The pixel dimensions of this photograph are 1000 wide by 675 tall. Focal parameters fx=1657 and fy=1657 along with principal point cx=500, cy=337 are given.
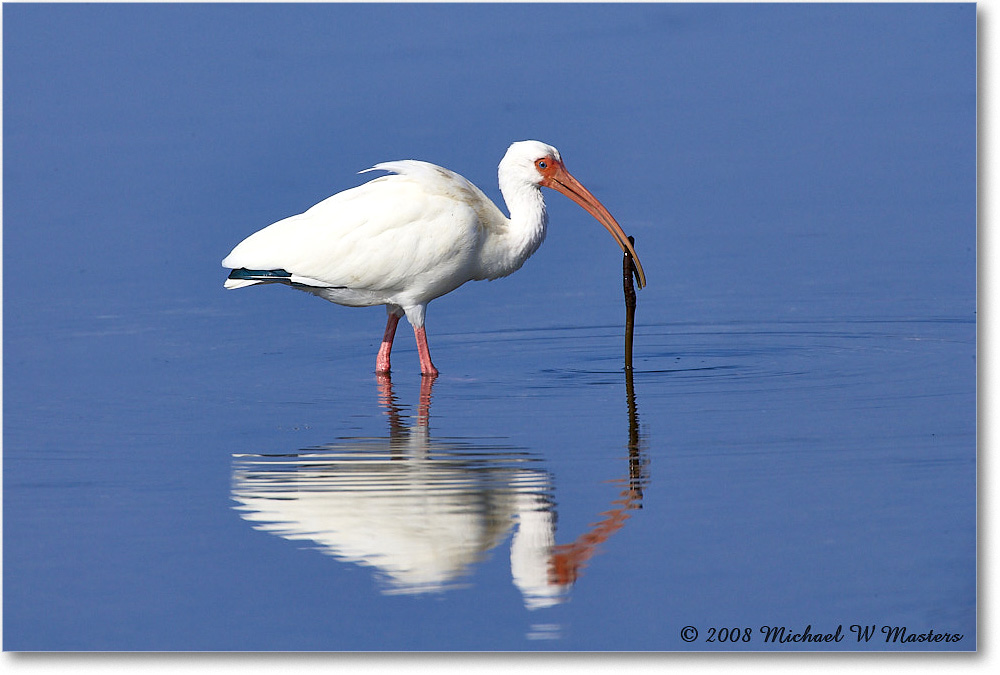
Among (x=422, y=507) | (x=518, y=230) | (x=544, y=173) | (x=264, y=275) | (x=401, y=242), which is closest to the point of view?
(x=422, y=507)

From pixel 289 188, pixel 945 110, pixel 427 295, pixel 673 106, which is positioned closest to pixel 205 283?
pixel 289 188

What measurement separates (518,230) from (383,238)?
104 centimetres

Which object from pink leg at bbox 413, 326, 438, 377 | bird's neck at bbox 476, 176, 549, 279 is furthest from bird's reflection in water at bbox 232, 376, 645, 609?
bird's neck at bbox 476, 176, 549, 279

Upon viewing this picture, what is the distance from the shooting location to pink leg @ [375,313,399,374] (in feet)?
37.8

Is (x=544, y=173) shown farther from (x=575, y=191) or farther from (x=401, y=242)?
(x=401, y=242)

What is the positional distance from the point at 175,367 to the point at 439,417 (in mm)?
2454

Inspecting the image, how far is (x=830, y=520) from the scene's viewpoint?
7855 mm

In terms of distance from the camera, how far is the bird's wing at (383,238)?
11.0m

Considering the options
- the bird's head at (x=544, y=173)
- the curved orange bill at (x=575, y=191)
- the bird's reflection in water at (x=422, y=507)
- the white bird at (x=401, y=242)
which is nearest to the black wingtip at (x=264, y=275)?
the white bird at (x=401, y=242)

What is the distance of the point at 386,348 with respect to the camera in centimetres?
1157

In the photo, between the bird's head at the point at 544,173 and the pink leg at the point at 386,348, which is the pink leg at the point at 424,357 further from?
the bird's head at the point at 544,173

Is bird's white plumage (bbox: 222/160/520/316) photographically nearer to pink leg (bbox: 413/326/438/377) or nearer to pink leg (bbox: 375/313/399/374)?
pink leg (bbox: 413/326/438/377)

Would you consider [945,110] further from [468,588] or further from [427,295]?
[468,588]

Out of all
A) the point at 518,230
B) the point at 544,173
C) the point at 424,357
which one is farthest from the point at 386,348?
the point at 544,173
